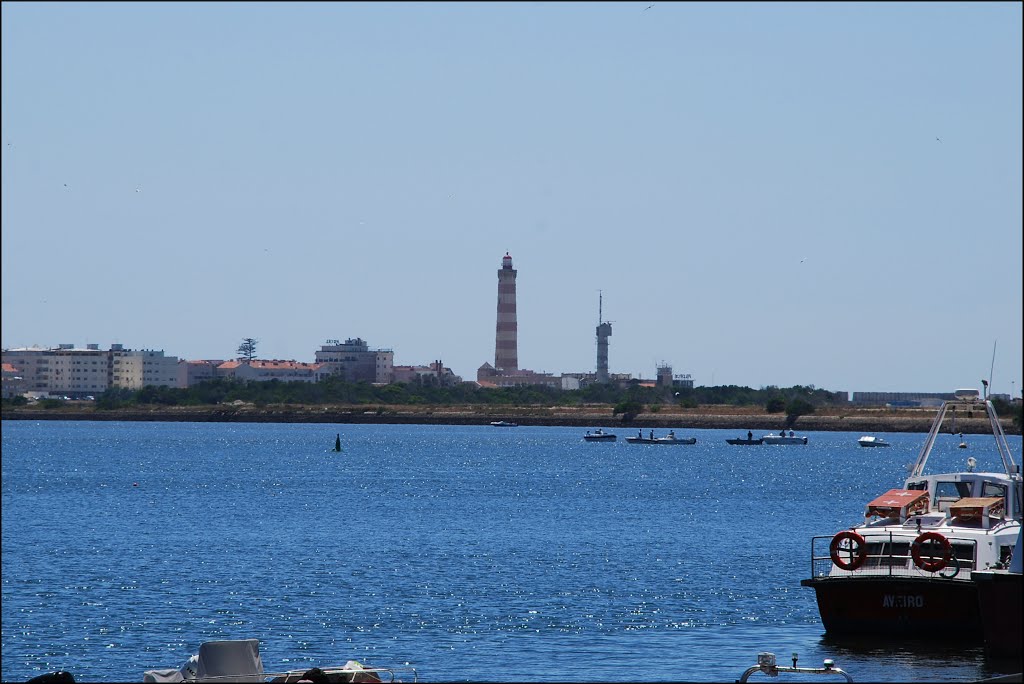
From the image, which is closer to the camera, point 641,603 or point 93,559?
point 641,603

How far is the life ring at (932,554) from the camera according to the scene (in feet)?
122

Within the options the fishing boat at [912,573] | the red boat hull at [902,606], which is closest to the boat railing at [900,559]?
the fishing boat at [912,573]

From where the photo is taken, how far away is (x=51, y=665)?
36.1m

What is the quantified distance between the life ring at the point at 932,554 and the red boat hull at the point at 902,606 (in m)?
0.44

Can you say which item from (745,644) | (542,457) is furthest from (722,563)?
(542,457)

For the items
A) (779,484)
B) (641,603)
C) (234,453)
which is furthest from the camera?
(234,453)

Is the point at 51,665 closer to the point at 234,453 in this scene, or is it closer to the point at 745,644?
the point at 745,644

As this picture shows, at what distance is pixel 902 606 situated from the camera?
→ 37.1 m

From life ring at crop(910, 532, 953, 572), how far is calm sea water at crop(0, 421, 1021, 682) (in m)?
1.94

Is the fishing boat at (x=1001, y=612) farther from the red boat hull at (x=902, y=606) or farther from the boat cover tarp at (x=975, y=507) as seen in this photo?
the boat cover tarp at (x=975, y=507)

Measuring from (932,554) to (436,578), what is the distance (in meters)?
22.6

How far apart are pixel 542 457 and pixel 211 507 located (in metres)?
92.7

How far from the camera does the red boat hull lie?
3666 cm

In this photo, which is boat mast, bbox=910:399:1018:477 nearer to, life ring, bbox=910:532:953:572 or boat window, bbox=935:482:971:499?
boat window, bbox=935:482:971:499
